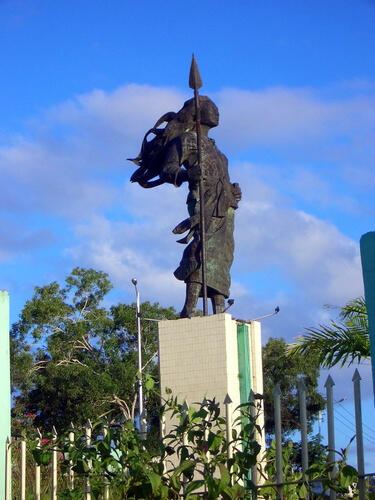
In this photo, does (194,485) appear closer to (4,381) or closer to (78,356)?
(4,381)

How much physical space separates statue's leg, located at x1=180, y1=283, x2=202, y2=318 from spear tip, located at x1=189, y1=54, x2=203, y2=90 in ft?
7.62

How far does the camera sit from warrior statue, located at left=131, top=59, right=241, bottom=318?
10.6m

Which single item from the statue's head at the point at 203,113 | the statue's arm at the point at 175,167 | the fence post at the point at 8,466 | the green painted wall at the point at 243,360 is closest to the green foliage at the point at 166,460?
the fence post at the point at 8,466

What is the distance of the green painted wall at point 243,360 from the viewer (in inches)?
396

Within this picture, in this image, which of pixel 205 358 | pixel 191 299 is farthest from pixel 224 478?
pixel 191 299

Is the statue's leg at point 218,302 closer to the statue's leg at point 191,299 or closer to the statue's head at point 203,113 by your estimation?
the statue's leg at point 191,299

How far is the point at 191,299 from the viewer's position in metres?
10.5

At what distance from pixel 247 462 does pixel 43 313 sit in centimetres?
2541

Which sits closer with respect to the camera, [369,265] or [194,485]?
[369,265]

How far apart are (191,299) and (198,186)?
135 cm

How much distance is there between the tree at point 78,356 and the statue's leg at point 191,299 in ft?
58.2

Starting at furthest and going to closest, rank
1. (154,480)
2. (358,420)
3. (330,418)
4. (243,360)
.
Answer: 1. (243,360)
2. (154,480)
3. (330,418)
4. (358,420)

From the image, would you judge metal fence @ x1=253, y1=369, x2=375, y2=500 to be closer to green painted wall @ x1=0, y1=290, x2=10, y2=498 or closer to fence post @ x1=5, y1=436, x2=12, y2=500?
fence post @ x1=5, y1=436, x2=12, y2=500

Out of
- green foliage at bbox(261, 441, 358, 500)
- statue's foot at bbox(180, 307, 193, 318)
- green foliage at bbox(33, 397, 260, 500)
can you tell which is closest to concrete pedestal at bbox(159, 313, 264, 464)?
statue's foot at bbox(180, 307, 193, 318)
